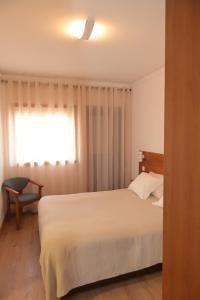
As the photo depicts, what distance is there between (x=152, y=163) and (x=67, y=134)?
1746mm

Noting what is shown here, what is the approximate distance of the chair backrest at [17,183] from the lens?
11.7 ft

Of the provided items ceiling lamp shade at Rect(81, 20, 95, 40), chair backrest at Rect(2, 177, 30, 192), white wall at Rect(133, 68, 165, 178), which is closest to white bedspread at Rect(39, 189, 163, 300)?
chair backrest at Rect(2, 177, 30, 192)

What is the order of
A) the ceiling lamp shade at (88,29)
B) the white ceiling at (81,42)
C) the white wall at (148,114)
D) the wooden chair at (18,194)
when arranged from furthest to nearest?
the white wall at (148,114)
the wooden chair at (18,194)
the ceiling lamp shade at (88,29)
the white ceiling at (81,42)

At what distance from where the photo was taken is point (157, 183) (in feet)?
10.6

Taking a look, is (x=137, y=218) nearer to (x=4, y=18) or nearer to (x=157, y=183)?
(x=157, y=183)

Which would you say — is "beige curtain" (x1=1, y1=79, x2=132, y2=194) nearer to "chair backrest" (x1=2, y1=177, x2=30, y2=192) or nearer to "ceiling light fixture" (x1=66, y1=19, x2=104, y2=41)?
"chair backrest" (x1=2, y1=177, x2=30, y2=192)

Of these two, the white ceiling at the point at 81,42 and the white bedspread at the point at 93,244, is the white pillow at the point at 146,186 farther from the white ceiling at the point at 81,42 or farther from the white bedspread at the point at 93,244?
the white ceiling at the point at 81,42

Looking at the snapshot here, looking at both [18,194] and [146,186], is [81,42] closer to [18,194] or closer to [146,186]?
[146,186]

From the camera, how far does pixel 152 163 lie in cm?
379

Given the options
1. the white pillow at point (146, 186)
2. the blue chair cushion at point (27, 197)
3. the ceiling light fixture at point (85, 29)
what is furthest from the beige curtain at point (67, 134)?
the ceiling light fixture at point (85, 29)

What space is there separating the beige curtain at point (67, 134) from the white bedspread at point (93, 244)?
1.53 m

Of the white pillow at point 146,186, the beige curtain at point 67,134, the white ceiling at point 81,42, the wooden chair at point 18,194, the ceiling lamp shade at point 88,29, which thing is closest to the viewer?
the white ceiling at point 81,42

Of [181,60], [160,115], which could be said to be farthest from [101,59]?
[181,60]

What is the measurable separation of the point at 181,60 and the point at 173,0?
0.98 ft
